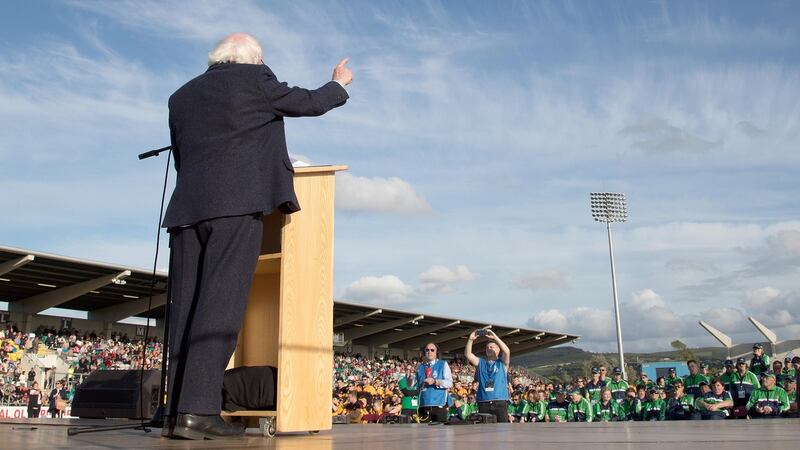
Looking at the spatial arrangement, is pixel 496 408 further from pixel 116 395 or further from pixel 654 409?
pixel 116 395

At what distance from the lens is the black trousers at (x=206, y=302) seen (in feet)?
8.84

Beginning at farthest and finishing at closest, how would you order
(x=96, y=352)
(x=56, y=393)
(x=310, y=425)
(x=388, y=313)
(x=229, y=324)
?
1. (x=388, y=313)
2. (x=96, y=352)
3. (x=56, y=393)
4. (x=310, y=425)
5. (x=229, y=324)

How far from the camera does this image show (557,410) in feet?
48.5

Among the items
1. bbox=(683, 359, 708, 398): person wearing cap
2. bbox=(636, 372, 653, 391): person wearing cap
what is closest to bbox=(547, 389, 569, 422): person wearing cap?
bbox=(636, 372, 653, 391): person wearing cap

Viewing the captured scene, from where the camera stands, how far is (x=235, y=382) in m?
3.14

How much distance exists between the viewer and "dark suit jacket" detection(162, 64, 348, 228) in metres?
2.81

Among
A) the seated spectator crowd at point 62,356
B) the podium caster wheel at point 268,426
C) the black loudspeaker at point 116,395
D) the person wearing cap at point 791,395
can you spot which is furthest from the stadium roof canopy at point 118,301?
the podium caster wheel at point 268,426

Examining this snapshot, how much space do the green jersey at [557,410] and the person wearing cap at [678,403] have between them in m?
2.47

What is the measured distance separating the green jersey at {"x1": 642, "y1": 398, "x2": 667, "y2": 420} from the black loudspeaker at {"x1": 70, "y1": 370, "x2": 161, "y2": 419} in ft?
33.0

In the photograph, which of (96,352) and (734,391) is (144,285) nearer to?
(96,352)

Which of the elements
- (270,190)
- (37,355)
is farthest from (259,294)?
(37,355)

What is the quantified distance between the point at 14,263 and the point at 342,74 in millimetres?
21329

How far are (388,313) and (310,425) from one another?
105ft

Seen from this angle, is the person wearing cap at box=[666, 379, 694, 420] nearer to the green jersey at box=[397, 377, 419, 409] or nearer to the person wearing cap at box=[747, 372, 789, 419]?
the person wearing cap at box=[747, 372, 789, 419]
